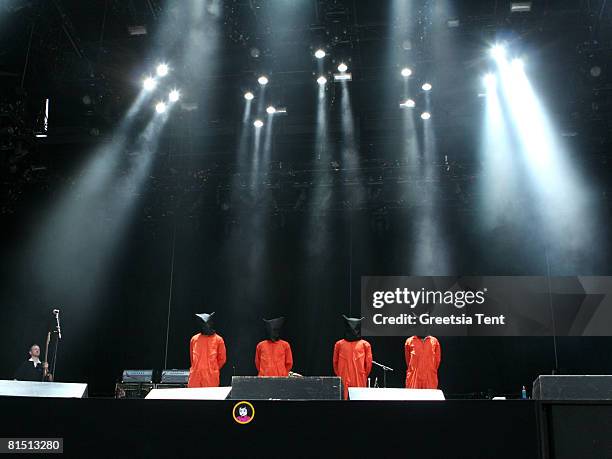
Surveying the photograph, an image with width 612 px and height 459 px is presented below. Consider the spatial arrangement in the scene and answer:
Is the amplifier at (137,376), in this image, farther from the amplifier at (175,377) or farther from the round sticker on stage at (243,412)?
the round sticker on stage at (243,412)

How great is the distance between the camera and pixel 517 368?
35.8ft

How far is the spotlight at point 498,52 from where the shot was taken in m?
9.26

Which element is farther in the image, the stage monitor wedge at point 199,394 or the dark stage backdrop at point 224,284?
the dark stage backdrop at point 224,284

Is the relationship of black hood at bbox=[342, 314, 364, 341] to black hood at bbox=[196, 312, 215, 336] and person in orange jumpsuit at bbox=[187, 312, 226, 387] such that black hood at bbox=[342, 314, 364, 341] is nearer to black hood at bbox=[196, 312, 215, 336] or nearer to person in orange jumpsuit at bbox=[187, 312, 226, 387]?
person in orange jumpsuit at bbox=[187, 312, 226, 387]

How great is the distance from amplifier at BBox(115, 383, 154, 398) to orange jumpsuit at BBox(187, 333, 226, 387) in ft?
4.14

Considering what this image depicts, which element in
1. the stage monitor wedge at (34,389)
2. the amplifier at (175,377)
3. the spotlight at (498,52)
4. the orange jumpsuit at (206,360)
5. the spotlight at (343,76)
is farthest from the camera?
the amplifier at (175,377)

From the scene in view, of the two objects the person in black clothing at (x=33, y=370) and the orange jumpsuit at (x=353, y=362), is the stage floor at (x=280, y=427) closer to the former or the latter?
the orange jumpsuit at (x=353, y=362)

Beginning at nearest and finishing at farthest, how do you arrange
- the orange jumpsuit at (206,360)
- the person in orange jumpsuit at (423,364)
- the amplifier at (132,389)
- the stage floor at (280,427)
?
the stage floor at (280,427) → the orange jumpsuit at (206,360) → the person in orange jumpsuit at (423,364) → the amplifier at (132,389)

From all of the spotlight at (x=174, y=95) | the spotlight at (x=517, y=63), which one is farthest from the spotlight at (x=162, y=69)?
the spotlight at (x=517, y=63)

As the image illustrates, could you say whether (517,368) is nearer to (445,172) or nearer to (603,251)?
(603,251)

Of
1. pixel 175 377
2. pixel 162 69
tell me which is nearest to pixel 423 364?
pixel 175 377

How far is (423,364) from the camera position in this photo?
9.54m

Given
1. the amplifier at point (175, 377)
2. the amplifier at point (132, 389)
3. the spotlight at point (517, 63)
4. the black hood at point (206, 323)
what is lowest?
the amplifier at point (132, 389)

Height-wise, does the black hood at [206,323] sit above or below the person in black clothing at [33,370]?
above
